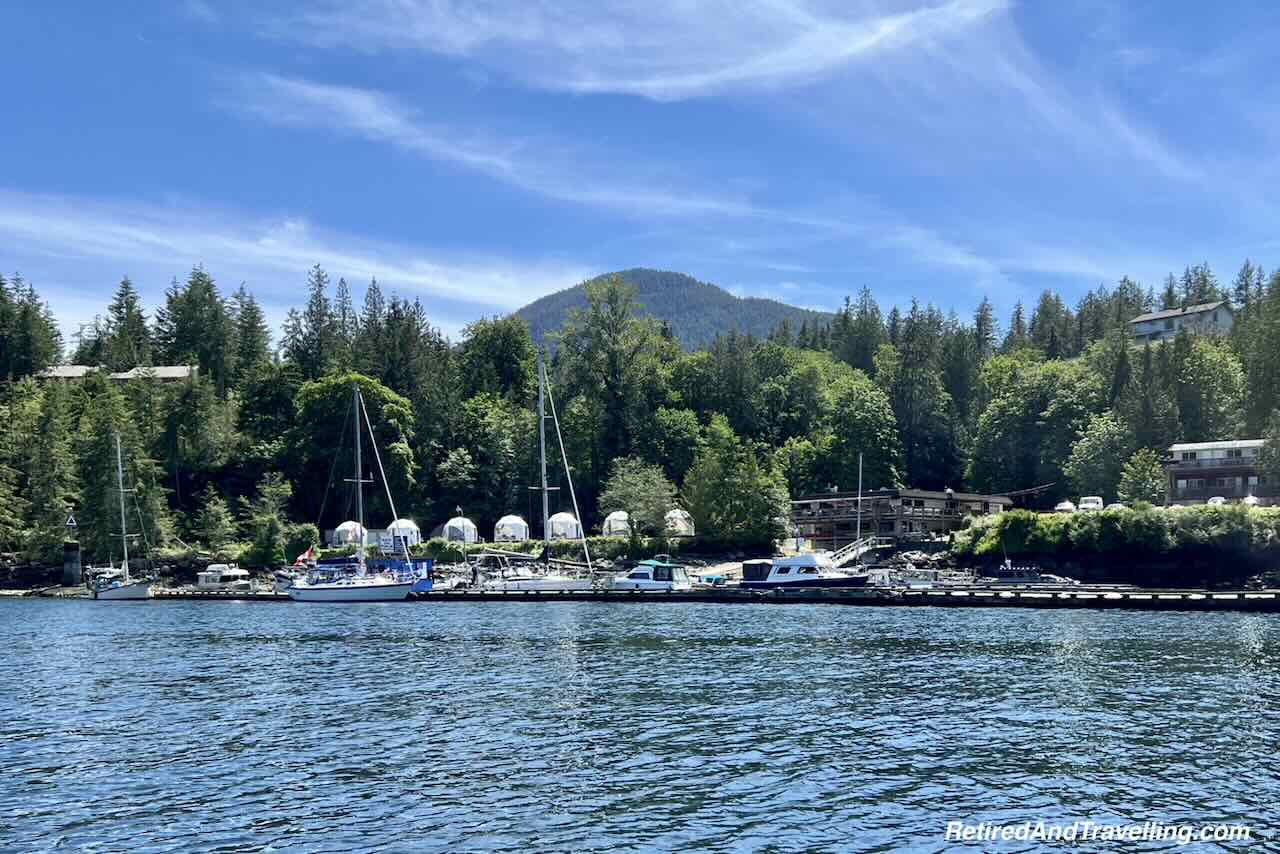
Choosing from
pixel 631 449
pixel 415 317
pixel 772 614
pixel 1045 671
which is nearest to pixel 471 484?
pixel 631 449

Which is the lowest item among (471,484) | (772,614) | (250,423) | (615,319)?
(772,614)

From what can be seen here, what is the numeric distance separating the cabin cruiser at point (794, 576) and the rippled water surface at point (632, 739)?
25.4m

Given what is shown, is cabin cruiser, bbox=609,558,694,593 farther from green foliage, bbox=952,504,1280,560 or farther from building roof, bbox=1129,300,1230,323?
building roof, bbox=1129,300,1230,323

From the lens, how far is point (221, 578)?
4063 inches

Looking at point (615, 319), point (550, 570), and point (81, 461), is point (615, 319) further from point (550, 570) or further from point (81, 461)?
point (81, 461)

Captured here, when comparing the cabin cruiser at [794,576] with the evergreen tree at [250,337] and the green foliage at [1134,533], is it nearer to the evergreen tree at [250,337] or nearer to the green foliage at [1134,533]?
the green foliage at [1134,533]

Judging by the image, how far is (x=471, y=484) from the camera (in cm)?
12356

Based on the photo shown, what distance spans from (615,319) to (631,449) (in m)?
14.7

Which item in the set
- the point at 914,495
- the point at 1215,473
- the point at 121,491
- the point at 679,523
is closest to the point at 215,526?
the point at 121,491

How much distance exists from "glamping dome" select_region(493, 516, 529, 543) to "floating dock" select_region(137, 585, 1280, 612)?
85.0 ft

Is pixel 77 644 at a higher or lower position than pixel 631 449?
lower

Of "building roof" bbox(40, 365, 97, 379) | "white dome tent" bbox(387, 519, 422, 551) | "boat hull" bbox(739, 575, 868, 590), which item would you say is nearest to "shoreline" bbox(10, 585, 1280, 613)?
"boat hull" bbox(739, 575, 868, 590)

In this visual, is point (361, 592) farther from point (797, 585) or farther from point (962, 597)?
point (962, 597)

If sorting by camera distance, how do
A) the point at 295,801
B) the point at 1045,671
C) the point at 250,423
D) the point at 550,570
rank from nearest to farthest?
the point at 295,801, the point at 1045,671, the point at 550,570, the point at 250,423
